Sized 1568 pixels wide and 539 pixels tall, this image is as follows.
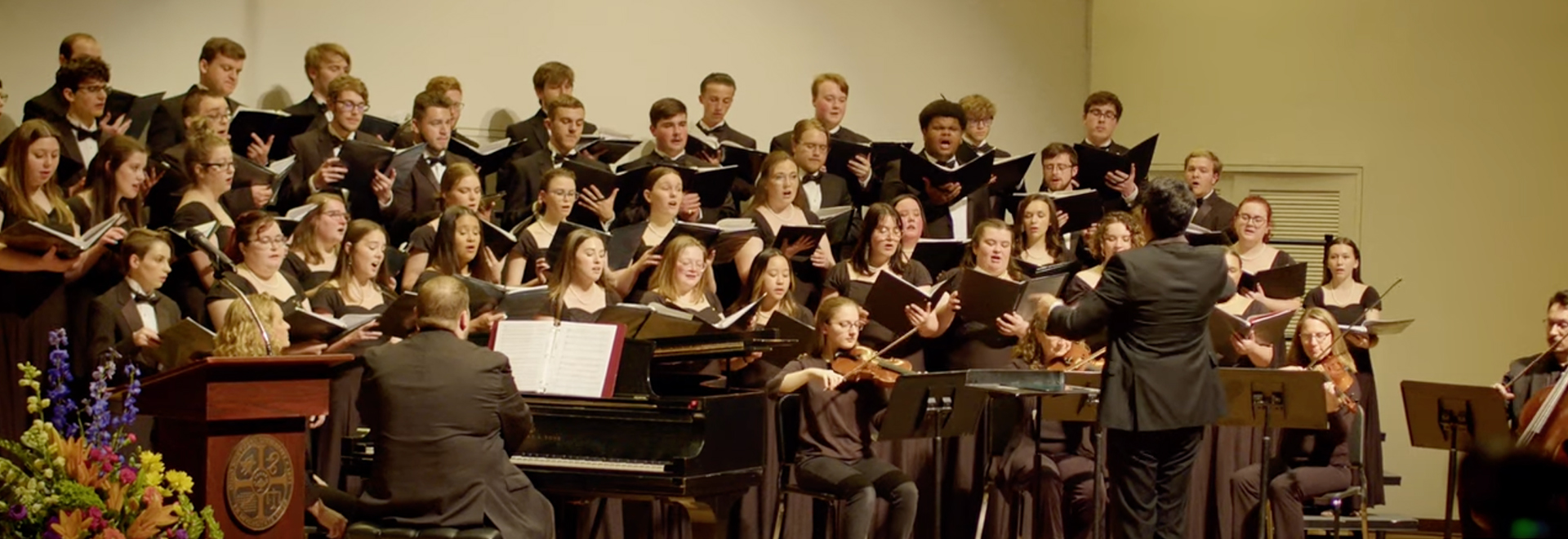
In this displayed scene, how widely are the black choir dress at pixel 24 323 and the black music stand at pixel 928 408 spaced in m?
2.55

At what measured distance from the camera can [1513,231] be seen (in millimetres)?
9039

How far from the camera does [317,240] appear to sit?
20.2ft

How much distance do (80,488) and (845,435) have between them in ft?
9.48

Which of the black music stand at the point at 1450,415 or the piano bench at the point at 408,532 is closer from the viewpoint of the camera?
the piano bench at the point at 408,532

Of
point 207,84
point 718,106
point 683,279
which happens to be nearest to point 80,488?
point 683,279

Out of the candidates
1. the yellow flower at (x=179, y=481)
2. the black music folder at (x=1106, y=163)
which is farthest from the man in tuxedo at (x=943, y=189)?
the yellow flower at (x=179, y=481)

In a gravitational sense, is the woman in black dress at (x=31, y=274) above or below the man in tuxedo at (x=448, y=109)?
below

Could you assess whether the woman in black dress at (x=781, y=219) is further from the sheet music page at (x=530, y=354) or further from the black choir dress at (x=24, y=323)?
the black choir dress at (x=24, y=323)

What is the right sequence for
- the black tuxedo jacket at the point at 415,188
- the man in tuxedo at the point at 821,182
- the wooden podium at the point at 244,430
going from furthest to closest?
the man in tuxedo at the point at 821,182 < the black tuxedo jacket at the point at 415,188 < the wooden podium at the point at 244,430

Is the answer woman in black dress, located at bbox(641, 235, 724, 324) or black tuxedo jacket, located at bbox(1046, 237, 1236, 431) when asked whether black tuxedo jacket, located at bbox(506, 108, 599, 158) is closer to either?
woman in black dress, located at bbox(641, 235, 724, 324)

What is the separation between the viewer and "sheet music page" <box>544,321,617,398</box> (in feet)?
16.7

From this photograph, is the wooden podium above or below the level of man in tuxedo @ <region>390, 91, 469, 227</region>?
below

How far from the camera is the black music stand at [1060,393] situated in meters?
5.04

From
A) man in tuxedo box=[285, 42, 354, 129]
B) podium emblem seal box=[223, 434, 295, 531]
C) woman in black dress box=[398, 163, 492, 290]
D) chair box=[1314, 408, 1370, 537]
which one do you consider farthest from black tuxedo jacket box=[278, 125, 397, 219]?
chair box=[1314, 408, 1370, 537]
